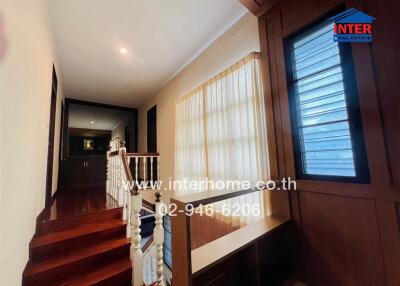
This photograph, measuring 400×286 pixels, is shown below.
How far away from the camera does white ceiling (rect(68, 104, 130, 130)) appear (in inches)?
230

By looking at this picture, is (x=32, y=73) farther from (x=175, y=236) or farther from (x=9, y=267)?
(x=175, y=236)

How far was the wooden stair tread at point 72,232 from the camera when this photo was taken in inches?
77.2

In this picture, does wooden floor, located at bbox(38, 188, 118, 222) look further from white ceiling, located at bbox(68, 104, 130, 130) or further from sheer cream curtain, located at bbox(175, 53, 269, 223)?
white ceiling, located at bbox(68, 104, 130, 130)

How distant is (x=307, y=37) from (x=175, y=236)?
6.35 feet

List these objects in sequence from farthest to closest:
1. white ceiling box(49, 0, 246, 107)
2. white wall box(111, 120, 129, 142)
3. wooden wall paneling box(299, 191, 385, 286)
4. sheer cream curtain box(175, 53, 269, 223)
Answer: white wall box(111, 120, 129, 142), white ceiling box(49, 0, 246, 107), sheer cream curtain box(175, 53, 269, 223), wooden wall paneling box(299, 191, 385, 286)

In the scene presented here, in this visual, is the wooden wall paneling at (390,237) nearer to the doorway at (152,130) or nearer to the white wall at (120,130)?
the doorway at (152,130)

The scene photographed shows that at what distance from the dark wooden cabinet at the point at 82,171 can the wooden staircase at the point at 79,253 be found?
3.12 metres

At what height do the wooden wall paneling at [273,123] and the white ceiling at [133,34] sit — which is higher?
the white ceiling at [133,34]

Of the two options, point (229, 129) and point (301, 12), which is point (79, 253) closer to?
point (229, 129)

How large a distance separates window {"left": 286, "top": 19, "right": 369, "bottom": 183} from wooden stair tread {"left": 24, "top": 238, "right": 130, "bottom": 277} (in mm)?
2287

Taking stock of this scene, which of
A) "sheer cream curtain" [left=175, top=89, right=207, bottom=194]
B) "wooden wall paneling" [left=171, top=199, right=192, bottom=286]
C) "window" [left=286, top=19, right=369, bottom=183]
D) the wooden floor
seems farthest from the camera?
"sheer cream curtain" [left=175, top=89, right=207, bottom=194]

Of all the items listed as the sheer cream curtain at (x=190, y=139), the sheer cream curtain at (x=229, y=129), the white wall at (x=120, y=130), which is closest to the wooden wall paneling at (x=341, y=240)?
the sheer cream curtain at (x=229, y=129)

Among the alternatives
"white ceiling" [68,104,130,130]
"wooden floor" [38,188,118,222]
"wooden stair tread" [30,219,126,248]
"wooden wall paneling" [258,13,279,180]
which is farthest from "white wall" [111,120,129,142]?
"wooden wall paneling" [258,13,279,180]

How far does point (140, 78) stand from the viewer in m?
3.89
